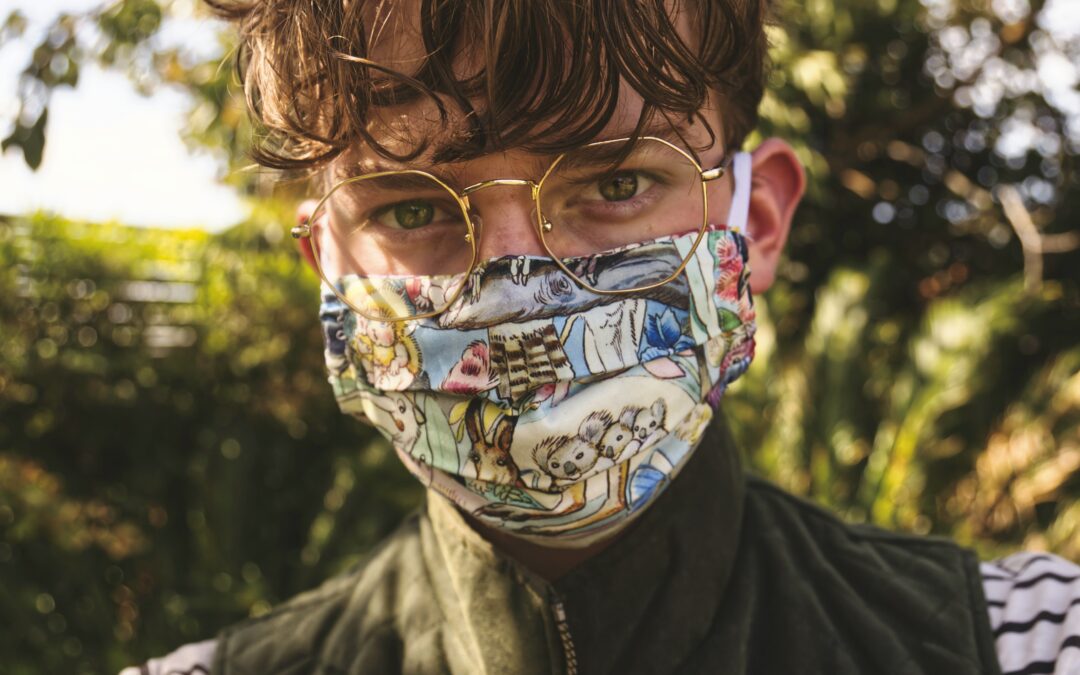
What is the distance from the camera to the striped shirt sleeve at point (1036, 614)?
53.2 inches

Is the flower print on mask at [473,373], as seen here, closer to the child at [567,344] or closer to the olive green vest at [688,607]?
the child at [567,344]

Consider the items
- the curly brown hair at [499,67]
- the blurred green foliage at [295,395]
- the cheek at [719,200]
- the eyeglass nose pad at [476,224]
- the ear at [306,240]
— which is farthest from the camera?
the blurred green foliage at [295,395]

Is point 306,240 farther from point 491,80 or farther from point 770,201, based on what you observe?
point 770,201

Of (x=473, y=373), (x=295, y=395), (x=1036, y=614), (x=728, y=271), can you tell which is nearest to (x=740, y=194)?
(x=728, y=271)

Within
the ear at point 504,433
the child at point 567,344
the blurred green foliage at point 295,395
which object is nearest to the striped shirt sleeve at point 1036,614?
the child at point 567,344

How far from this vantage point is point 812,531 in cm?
164

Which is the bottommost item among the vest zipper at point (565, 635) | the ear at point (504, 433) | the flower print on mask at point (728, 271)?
the vest zipper at point (565, 635)

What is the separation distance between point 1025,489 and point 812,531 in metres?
3.09

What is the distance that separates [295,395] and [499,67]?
295 centimetres

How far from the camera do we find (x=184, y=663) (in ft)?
5.25

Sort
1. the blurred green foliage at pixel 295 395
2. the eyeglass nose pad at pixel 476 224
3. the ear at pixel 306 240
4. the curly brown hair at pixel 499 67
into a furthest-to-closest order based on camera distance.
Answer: the blurred green foliage at pixel 295 395
the ear at pixel 306 240
the eyeglass nose pad at pixel 476 224
the curly brown hair at pixel 499 67

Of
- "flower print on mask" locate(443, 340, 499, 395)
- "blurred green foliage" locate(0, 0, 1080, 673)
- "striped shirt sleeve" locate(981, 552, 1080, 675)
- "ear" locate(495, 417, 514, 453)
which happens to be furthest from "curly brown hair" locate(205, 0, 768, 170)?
"blurred green foliage" locate(0, 0, 1080, 673)

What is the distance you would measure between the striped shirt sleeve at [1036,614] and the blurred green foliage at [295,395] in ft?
7.57

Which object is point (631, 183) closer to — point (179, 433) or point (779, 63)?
point (779, 63)
